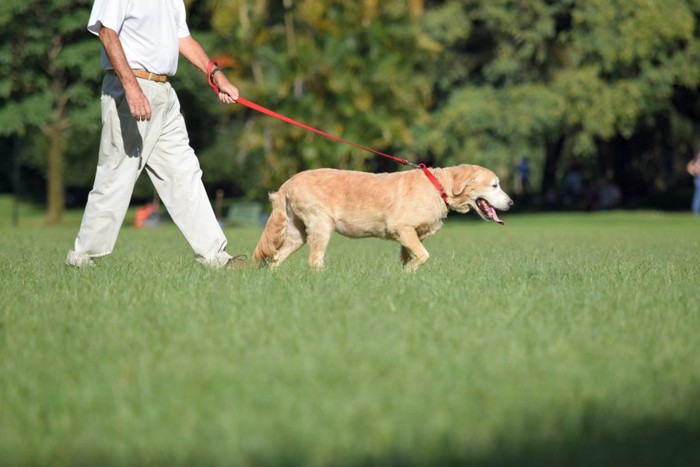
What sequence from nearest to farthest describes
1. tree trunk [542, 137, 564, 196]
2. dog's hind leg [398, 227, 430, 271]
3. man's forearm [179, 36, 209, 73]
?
man's forearm [179, 36, 209, 73]
dog's hind leg [398, 227, 430, 271]
tree trunk [542, 137, 564, 196]

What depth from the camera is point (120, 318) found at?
6305mm

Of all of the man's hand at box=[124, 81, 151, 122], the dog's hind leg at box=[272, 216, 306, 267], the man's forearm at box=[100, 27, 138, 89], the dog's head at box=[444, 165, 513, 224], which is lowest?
the dog's hind leg at box=[272, 216, 306, 267]

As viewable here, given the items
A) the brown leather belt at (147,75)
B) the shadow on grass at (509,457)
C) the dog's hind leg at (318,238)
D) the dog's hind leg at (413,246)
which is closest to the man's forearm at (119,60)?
the brown leather belt at (147,75)

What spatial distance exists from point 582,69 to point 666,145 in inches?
502

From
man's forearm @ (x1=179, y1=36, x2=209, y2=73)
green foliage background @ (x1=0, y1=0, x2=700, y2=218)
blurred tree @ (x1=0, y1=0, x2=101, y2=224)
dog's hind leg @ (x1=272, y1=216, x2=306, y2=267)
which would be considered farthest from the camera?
green foliage background @ (x1=0, y1=0, x2=700, y2=218)

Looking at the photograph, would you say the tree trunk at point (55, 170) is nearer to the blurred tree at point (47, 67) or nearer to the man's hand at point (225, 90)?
the blurred tree at point (47, 67)

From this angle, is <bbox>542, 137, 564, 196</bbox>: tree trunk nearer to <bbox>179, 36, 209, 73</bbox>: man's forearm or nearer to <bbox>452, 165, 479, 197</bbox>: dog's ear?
<bbox>452, 165, 479, 197</bbox>: dog's ear

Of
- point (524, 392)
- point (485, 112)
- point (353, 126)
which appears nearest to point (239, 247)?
point (524, 392)

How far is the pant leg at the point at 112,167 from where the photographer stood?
8.98m

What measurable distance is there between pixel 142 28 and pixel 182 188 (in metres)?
1.40

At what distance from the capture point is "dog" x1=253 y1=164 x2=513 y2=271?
9711 mm

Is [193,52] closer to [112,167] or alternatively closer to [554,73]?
[112,167]

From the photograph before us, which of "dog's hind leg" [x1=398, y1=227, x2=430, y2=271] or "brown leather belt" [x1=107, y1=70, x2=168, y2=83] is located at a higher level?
"brown leather belt" [x1=107, y1=70, x2=168, y2=83]

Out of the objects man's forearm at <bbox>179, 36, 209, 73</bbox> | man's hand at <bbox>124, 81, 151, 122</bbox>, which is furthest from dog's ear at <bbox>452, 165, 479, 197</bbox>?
man's hand at <bbox>124, 81, 151, 122</bbox>
